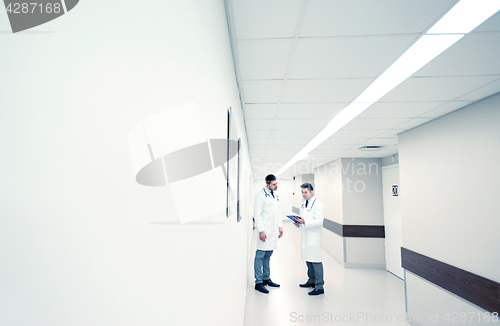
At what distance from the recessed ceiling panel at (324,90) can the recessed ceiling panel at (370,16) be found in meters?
0.66

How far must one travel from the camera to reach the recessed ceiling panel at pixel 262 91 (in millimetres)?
2287

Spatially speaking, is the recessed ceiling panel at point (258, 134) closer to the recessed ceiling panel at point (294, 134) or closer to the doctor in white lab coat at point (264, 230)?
Result: the recessed ceiling panel at point (294, 134)

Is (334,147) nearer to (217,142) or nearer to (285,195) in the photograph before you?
(217,142)

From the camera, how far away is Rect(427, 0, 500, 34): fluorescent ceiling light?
1.39m

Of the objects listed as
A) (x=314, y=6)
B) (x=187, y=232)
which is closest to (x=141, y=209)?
(x=187, y=232)

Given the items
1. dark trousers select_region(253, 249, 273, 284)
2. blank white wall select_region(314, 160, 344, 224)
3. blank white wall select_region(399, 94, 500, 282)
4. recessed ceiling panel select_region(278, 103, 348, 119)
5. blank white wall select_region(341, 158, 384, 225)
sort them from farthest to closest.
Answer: blank white wall select_region(314, 160, 344, 224), blank white wall select_region(341, 158, 384, 225), dark trousers select_region(253, 249, 273, 284), recessed ceiling panel select_region(278, 103, 348, 119), blank white wall select_region(399, 94, 500, 282)

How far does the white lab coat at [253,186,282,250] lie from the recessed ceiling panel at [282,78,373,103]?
2.10 m

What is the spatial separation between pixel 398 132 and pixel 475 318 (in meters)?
2.41

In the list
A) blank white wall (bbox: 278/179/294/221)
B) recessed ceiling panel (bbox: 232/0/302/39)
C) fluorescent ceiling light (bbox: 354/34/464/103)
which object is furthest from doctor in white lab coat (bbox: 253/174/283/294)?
blank white wall (bbox: 278/179/294/221)

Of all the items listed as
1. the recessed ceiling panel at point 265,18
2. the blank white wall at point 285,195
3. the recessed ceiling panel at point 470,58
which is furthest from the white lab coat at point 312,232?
the blank white wall at point 285,195

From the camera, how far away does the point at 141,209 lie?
409 mm

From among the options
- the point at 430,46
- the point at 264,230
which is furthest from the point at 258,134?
the point at 430,46

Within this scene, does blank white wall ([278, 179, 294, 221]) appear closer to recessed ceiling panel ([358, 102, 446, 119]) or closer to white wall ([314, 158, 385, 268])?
white wall ([314, 158, 385, 268])

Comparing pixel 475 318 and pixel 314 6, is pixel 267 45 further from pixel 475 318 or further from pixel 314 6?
pixel 475 318
